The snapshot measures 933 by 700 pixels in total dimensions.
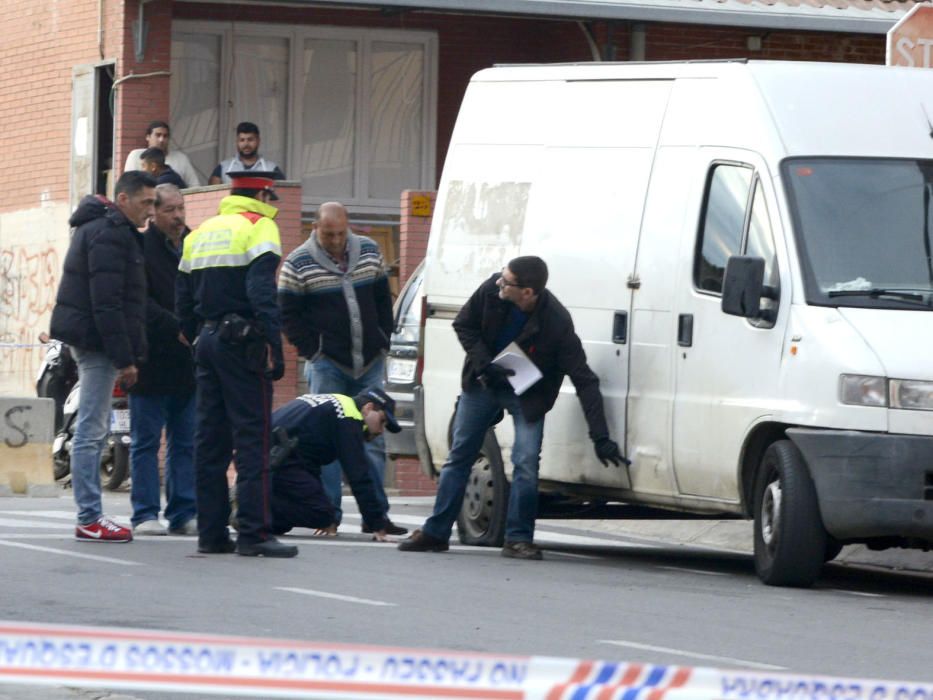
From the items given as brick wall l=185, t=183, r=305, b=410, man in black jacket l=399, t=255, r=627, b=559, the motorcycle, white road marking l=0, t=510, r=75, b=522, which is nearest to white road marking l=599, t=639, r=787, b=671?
man in black jacket l=399, t=255, r=627, b=559

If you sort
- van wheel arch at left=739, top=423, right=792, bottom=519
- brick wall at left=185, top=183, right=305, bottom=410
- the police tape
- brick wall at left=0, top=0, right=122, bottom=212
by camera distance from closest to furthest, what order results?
the police tape → van wheel arch at left=739, top=423, right=792, bottom=519 → brick wall at left=185, top=183, right=305, bottom=410 → brick wall at left=0, top=0, right=122, bottom=212

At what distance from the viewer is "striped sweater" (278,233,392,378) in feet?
42.5

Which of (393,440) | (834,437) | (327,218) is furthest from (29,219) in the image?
(834,437)

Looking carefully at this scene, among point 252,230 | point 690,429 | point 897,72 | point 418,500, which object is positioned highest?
point 897,72

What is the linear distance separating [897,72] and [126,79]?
1155 centimetres

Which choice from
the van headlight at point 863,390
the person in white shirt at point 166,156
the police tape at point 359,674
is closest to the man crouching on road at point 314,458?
the van headlight at point 863,390

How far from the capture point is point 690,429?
37.1 feet

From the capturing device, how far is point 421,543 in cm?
1200

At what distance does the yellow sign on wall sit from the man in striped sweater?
5.88 meters

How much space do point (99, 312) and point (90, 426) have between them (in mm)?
650

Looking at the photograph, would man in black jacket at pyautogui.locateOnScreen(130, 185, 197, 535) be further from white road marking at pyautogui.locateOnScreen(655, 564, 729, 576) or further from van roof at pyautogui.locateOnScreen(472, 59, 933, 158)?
van roof at pyautogui.locateOnScreen(472, 59, 933, 158)

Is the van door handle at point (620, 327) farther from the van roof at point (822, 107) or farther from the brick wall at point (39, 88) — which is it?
the brick wall at point (39, 88)

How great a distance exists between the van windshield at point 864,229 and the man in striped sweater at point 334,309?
10.2 ft

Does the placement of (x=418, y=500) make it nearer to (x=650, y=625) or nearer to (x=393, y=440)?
(x=393, y=440)
